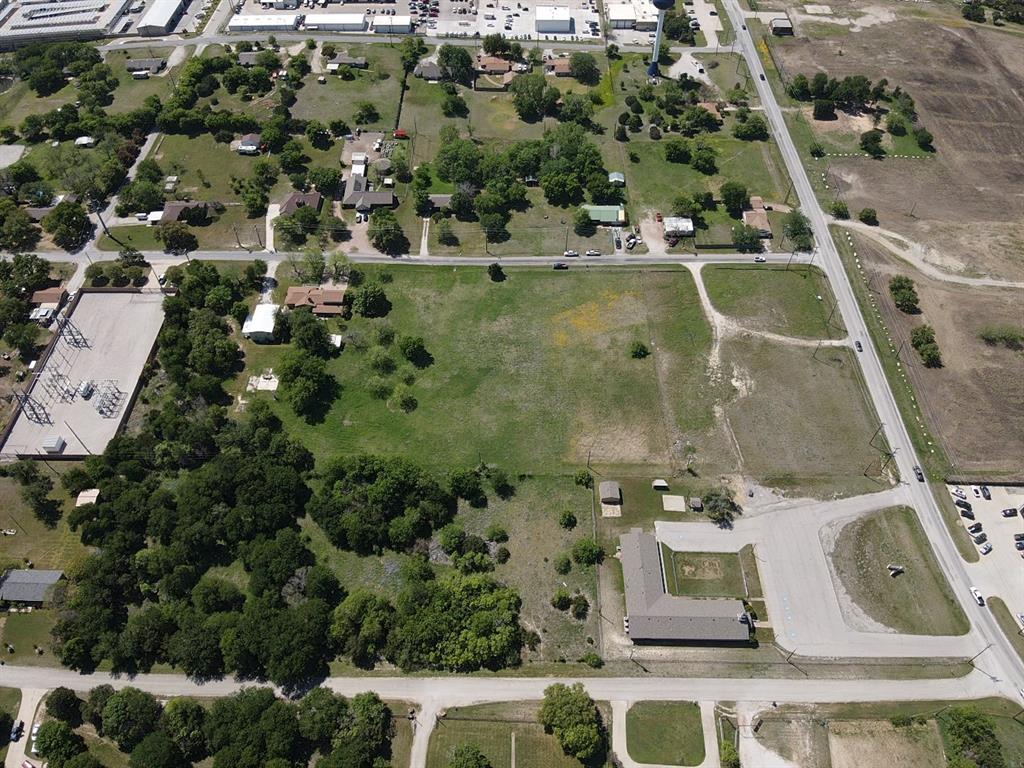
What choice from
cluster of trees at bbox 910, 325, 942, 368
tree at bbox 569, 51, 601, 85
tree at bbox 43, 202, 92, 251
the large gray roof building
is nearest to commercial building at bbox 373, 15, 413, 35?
tree at bbox 569, 51, 601, 85

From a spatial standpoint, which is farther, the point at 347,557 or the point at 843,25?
the point at 843,25

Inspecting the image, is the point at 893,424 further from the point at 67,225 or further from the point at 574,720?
the point at 67,225

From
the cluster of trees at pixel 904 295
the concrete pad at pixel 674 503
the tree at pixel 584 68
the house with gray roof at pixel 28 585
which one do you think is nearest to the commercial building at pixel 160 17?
the tree at pixel 584 68

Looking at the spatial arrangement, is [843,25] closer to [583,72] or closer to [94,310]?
[583,72]

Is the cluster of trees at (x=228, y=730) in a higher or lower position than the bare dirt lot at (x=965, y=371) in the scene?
lower

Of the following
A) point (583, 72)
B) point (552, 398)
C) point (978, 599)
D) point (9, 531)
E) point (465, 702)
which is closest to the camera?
point (465, 702)

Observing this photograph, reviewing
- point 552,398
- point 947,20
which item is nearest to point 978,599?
point 552,398

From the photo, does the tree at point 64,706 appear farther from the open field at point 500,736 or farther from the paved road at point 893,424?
the paved road at point 893,424
